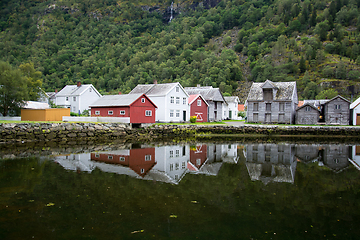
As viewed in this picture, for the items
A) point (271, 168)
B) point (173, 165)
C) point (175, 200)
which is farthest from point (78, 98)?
point (175, 200)

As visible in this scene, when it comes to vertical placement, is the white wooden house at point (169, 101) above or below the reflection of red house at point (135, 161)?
above

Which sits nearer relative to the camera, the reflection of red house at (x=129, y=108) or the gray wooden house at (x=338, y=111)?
the reflection of red house at (x=129, y=108)

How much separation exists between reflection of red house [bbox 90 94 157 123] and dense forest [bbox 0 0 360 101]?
61017 millimetres

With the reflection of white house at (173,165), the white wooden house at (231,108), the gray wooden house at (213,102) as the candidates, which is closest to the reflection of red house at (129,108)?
the gray wooden house at (213,102)

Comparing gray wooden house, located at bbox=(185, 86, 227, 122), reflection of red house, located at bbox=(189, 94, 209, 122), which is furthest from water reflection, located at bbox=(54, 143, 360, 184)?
gray wooden house, located at bbox=(185, 86, 227, 122)

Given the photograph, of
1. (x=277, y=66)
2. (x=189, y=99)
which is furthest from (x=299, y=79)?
(x=189, y=99)

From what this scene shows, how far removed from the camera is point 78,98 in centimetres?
5841

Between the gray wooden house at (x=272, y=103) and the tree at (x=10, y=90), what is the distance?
38331 millimetres

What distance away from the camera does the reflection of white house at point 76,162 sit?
605 inches

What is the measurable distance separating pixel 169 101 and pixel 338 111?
101ft

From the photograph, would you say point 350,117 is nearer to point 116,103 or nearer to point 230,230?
point 116,103

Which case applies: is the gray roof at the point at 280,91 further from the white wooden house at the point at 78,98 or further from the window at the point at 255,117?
the white wooden house at the point at 78,98

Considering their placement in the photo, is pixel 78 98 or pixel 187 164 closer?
pixel 187 164

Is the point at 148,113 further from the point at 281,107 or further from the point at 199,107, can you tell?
the point at 281,107
